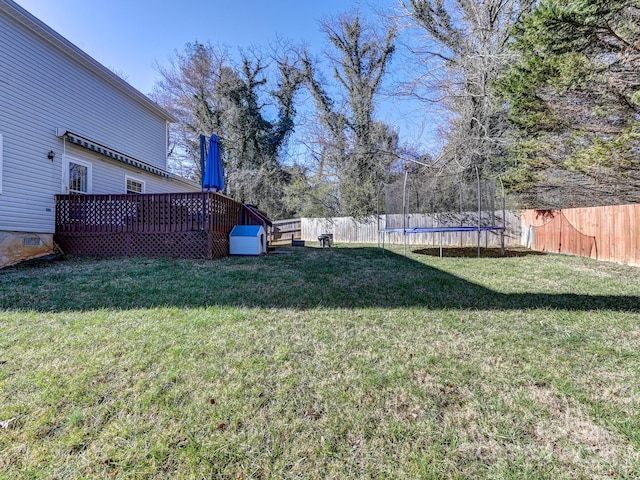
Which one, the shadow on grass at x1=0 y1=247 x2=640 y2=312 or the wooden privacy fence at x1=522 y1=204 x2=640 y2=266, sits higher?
the wooden privacy fence at x1=522 y1=204 x2=640 y2=266

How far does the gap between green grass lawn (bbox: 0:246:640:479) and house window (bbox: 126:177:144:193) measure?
6982 millimetres

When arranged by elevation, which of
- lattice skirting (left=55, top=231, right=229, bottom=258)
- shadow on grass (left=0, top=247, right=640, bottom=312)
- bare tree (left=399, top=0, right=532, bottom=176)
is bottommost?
shadow on grass (left=0, top=247, right=640, bottom=312)

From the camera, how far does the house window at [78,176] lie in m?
8.22

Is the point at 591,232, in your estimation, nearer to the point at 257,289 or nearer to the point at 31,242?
the point at 257,289

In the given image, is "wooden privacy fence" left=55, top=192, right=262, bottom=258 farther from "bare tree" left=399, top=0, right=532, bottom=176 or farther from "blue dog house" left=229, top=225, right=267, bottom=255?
"bare tree" left=399, top=0, right=532, bottom=176

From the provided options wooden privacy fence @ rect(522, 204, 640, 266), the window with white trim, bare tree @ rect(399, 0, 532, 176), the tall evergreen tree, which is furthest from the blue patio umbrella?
bare tree @ rect(399, 0, 532, 176)

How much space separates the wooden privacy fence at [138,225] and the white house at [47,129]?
53cm

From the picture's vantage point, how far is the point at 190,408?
1765 millimetres

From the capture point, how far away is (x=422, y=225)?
49.1 feet

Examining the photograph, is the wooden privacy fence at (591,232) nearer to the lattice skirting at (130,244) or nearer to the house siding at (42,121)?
the lattice skirting at (130,244)

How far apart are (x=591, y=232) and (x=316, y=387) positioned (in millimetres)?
9968

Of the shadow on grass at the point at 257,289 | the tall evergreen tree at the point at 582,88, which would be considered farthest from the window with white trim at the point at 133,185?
the tall evergreen tree at the point at 582,88

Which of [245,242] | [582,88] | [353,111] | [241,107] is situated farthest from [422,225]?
[241,107]

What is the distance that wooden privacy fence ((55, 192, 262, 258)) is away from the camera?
25.5ft
